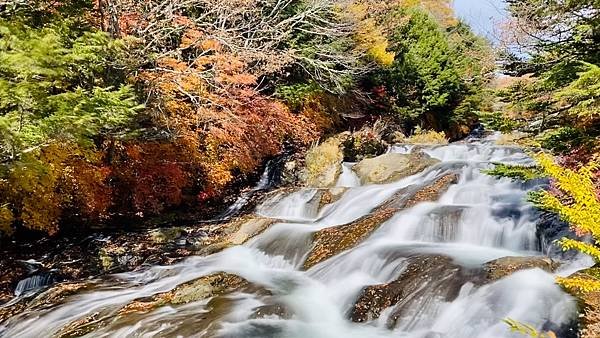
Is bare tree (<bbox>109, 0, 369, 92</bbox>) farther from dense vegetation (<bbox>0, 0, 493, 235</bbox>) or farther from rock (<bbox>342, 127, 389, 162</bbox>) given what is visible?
rock (<bbox>342, 127, 389, 162</bbox>)

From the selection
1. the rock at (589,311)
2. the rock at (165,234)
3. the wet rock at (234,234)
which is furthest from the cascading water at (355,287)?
the rock at (165,234)

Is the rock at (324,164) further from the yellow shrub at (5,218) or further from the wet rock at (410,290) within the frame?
the yellow shrub at (5,218)

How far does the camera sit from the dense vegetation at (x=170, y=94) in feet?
21.0

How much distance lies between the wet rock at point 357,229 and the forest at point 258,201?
0.06 meters

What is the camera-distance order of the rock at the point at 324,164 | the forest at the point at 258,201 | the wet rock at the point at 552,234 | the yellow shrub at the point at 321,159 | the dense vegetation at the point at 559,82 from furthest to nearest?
the yellow shrub at the point at 321,159 → the rock at the point at 324,164 → the wet rock at the point at 552,234 → the dense vegetation at the point at 559,82 → the forest at the point at 258,201

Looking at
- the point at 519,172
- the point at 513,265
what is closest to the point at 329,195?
the point at 519,172

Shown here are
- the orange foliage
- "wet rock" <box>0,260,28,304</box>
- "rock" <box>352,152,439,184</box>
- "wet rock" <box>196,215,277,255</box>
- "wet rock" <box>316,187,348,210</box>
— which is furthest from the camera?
"rock" <box>352,152,439,184</box>

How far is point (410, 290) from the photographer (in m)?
6.24

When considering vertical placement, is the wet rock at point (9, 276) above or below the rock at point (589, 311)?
above

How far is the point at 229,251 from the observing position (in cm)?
955

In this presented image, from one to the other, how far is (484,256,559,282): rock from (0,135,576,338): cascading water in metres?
0.11

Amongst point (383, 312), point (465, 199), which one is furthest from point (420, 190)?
point (383, 312)

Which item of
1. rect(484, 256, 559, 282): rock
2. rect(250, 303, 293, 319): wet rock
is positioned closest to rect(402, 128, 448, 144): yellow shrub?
rect(484, 256, 559, 282): rock

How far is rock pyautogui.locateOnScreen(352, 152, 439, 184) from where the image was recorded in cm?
1425
